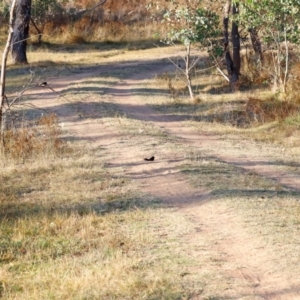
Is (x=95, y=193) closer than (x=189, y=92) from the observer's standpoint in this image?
Yes

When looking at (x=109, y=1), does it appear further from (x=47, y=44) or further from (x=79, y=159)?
(x=79, y=159)

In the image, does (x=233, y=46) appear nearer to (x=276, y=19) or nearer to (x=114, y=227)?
(x=276, y=19)

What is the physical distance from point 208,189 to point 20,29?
1268cm

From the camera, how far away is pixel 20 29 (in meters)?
19.9

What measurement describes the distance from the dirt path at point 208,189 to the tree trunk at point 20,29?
10.0ft

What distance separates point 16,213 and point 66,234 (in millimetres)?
1087

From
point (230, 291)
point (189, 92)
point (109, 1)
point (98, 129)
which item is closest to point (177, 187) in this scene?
point (230, 291)

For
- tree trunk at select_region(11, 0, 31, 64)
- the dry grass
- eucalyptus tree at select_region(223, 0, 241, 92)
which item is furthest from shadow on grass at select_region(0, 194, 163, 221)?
tree trunk at select_region(11, 0, 31, 64)

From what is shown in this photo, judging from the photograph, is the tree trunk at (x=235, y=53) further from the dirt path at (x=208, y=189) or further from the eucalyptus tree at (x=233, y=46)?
the dirt path at (x=208, y=189)

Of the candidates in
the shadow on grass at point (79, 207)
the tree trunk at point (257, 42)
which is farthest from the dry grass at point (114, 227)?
the tree trunk at point (257, 42)

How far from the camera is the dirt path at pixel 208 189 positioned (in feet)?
19.1

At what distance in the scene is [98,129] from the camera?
12.7 meters

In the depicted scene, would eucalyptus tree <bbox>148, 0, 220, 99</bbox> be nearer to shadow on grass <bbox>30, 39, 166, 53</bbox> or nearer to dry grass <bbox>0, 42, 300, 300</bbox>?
dry grass <bbox>0, 42, 300, 300</bbox>

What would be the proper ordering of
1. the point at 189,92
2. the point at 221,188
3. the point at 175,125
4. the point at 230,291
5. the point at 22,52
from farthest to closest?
the point at 22,52 < the point at 189,92 < the point at 175,125 < the point at 221,188 < the point at 230,291
